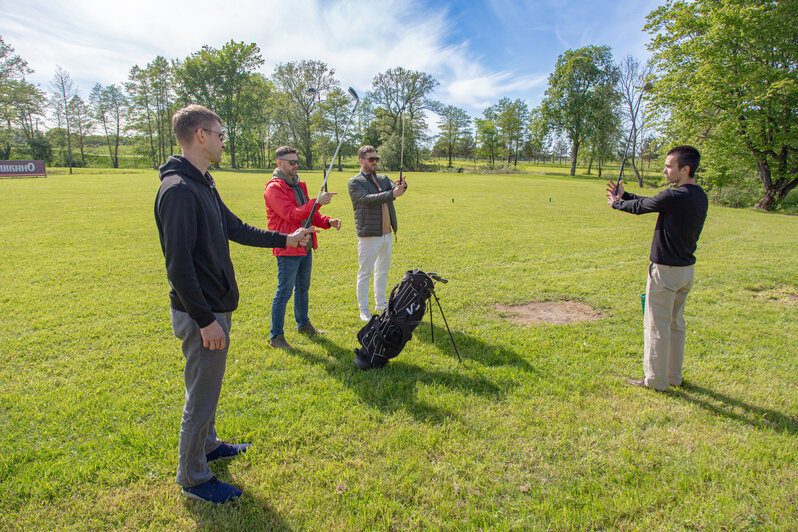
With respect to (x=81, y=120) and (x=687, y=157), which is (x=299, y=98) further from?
(x=687, y=157)

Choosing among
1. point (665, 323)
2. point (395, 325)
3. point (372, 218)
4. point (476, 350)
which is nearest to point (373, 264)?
point (372, 218)

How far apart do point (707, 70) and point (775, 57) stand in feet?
11.0

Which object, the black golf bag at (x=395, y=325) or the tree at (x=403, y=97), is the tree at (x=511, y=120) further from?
the black golf bag at (x=395, y=325)

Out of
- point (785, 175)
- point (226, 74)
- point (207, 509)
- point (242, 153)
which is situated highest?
point (226, 74)

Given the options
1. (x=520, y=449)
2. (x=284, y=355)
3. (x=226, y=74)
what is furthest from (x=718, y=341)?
(x=226, y=74)

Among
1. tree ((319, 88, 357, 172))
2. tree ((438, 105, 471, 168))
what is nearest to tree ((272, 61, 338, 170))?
tree ((319, 88, 357, 172))

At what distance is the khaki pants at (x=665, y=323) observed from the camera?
13.7 feet

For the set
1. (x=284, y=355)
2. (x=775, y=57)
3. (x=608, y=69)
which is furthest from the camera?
(x=608, y=69)

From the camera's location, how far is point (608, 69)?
200 feet

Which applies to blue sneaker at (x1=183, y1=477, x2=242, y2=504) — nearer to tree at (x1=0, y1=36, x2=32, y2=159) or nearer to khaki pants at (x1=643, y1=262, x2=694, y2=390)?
khaki pants at (x1=643, y1=262, x2=694, y2=390)

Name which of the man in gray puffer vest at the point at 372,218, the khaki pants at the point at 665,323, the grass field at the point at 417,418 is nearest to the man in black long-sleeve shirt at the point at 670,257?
the khaki pants at the point at 665,323

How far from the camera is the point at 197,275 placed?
8.55ft

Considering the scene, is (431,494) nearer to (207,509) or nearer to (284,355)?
(207,509)

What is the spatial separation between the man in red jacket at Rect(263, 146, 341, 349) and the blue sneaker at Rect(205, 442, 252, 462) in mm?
1970
